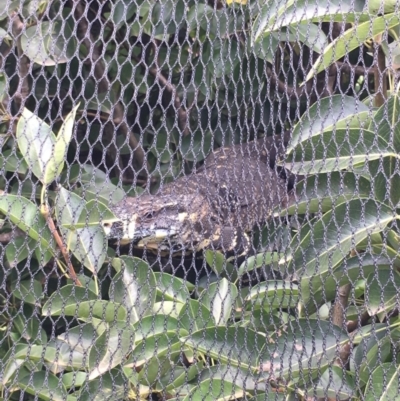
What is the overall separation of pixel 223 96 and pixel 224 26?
15 cm

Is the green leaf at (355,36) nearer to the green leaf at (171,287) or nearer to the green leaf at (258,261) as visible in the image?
Answer: the green leaf at (258,261)

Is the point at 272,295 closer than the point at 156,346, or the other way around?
the point at 156,346

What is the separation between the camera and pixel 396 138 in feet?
3.37

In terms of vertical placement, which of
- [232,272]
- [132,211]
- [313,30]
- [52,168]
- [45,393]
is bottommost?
[45,393]

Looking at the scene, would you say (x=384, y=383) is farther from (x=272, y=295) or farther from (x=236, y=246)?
(x=236, y=246)

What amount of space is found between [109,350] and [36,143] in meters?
0.37

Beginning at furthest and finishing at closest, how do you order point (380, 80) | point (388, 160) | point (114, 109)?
point (114, 109), point (380, 80), point (388, 160)

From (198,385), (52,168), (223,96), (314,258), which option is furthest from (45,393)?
(223,96)

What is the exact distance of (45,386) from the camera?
1.06 meters

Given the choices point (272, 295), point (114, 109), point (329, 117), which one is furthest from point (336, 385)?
point (114, 109)

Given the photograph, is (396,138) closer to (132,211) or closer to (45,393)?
(132,211)

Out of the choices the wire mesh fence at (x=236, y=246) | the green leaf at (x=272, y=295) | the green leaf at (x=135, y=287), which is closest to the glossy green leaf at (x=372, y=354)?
the wire mesh fence at (x=236, y=246)

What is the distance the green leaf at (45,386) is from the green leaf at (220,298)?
269 millimetres

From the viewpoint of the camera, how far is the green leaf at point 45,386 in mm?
1061
